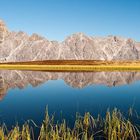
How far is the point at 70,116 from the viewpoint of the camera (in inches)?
1109

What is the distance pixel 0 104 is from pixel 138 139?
22.2 m

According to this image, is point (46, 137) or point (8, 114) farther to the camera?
point (8, 114)

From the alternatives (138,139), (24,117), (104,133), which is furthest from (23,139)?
(24,117)

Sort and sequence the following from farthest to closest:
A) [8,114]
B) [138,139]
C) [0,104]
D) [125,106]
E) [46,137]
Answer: [0,104]
[125,106]
[8,114]
[138,139]
[46,137]

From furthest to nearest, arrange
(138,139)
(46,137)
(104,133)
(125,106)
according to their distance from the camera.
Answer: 1. (125,106)
2. (104,133)
3. (138,139)
4. (46,137)

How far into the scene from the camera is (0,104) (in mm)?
37625

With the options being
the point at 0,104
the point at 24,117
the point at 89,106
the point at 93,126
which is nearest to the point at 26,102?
the point at 0,104

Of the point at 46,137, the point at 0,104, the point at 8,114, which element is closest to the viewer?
the point at 46,137

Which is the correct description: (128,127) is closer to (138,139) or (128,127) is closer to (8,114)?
(138,139)

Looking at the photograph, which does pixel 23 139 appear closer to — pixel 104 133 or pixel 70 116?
pixel 104 133

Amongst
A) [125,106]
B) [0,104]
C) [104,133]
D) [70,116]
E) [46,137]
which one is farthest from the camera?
[0,104]

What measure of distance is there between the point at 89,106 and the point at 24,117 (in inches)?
371

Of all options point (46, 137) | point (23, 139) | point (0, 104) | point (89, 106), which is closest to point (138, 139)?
point (46, 137)

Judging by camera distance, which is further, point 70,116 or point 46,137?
point 70,116
